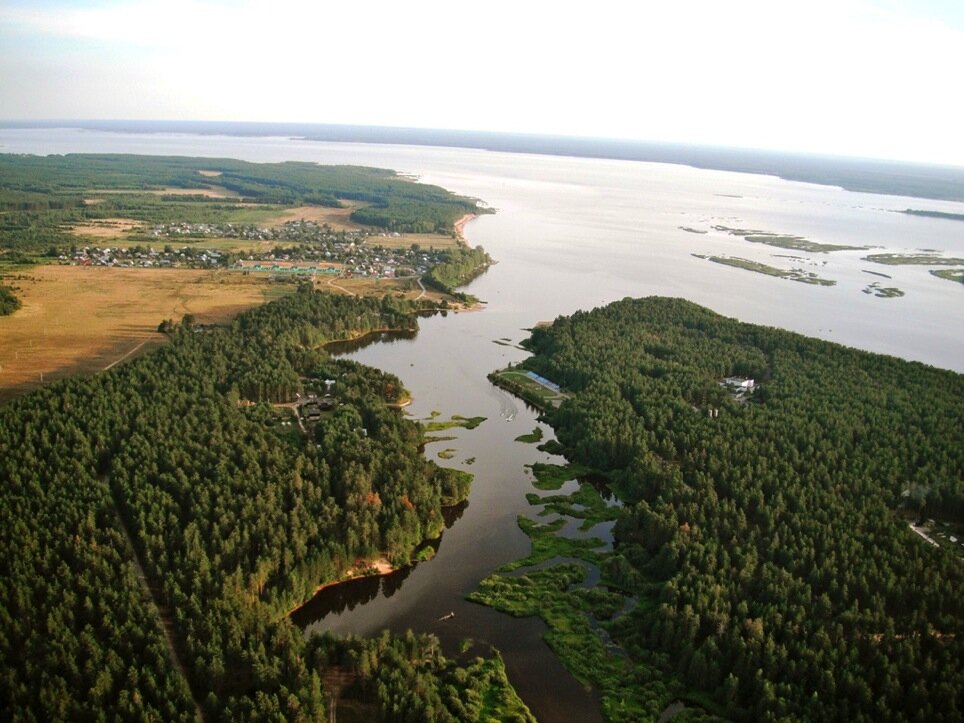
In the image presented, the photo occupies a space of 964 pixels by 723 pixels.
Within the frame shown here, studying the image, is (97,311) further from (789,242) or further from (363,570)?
(789,242)

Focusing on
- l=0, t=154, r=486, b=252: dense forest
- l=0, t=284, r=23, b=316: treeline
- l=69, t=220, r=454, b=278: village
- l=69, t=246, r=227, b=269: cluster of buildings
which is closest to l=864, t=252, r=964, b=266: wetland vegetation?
l=0, t=154, r=486, b=252: dense forest

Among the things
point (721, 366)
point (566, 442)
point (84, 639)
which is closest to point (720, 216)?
point (721, 366)

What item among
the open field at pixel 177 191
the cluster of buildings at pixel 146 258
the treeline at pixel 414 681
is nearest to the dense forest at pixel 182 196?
the open field at pixel 177 191

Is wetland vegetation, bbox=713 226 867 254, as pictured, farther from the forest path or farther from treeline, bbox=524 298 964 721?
the forest path

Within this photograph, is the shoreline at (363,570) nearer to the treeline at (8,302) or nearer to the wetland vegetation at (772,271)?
the treeline at (8,302)

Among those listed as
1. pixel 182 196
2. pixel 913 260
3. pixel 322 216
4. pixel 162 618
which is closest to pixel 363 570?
pixel 162 618
